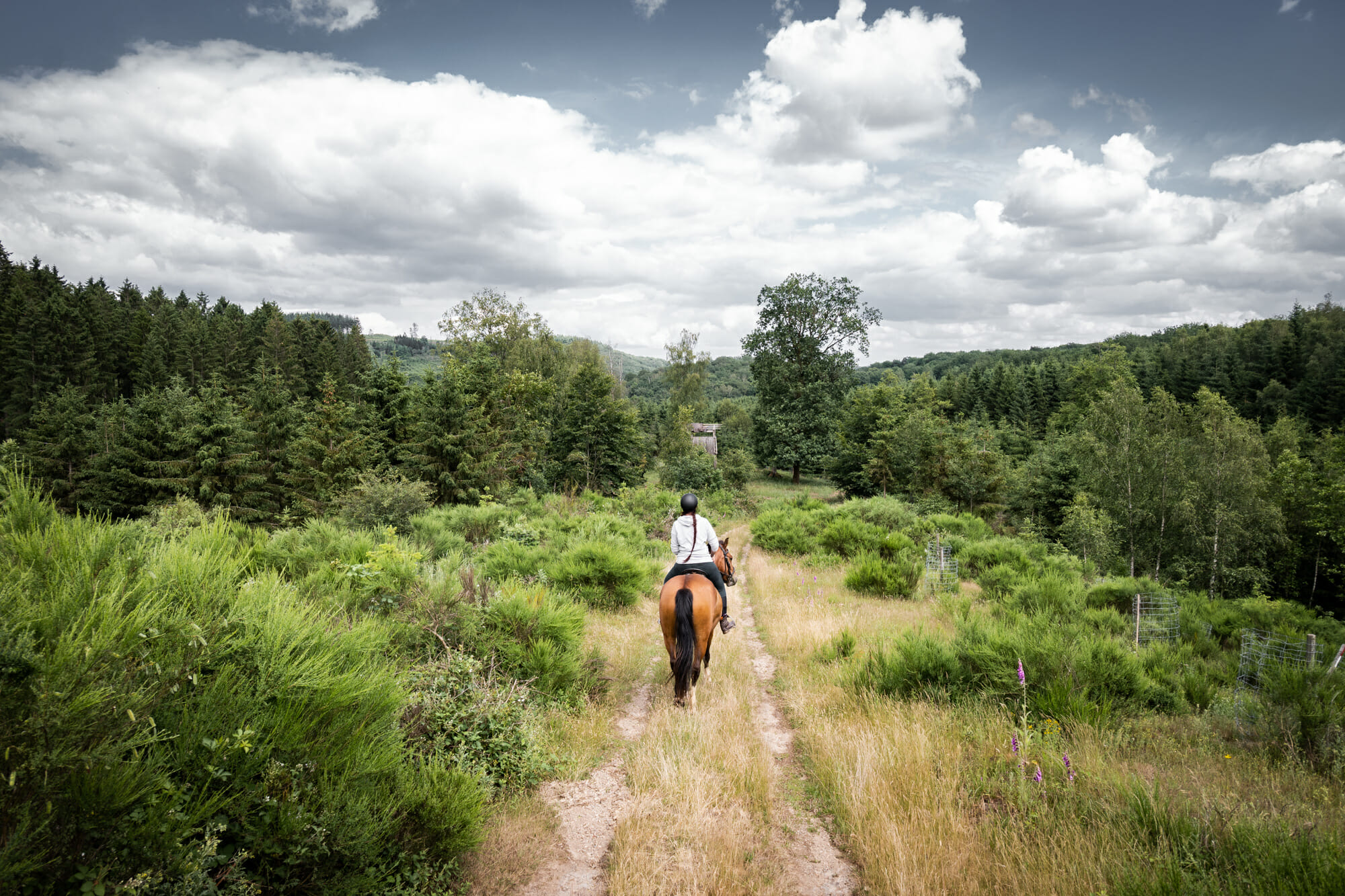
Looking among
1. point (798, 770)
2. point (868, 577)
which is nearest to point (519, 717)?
point (798, 770)

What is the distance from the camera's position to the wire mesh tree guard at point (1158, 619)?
1111cm

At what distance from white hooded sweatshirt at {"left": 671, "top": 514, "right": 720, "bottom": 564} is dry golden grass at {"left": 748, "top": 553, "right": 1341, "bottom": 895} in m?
2.07

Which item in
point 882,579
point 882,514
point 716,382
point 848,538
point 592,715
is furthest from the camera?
point 716,382

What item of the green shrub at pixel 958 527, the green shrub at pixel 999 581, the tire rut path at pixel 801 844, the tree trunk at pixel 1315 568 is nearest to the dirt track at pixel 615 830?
the tire rut path at pixel 801 844

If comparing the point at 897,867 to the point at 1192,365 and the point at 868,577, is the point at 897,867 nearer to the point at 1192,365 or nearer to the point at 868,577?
the point at 868,577

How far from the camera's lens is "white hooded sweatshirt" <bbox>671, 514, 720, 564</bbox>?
660cm

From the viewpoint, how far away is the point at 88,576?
8.35 feet

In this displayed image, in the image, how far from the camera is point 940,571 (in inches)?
571

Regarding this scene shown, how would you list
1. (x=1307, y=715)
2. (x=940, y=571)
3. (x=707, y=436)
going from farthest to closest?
(x=707, y=436) → (x=940, y=571) → (x=1307, y=715)

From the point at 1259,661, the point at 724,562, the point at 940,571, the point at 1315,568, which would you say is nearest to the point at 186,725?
the point at 724,562

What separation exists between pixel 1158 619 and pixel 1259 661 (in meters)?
7.54

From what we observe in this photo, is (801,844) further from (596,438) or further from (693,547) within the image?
(596,438)

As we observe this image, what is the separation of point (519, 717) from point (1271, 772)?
640 cm

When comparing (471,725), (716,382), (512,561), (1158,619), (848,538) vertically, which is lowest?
(1158,619)
